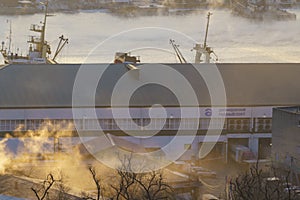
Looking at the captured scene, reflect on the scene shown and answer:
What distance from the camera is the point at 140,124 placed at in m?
5.06

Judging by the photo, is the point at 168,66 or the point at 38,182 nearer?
the point at 38,182

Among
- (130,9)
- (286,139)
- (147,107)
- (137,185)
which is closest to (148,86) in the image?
(147,107)

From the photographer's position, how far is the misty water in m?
12.1

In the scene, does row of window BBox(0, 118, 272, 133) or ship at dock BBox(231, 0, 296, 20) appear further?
ship at dock BBox(231, 0, 296, 20)

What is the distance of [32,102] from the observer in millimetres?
5121

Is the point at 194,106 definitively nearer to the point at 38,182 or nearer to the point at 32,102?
the point at 32,102

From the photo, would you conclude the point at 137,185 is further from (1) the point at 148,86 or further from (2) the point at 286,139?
(1) the point at 148,86

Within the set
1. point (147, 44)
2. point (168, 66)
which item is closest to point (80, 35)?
point (147, 44)

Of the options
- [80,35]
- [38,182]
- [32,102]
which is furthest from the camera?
[80,35]

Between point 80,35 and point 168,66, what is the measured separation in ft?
28.7

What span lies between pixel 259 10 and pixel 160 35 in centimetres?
229

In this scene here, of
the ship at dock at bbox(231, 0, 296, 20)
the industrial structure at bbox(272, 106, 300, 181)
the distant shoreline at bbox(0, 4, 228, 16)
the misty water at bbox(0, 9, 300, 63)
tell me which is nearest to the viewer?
the industrial structure at bbox(272, 106, 300, 181)

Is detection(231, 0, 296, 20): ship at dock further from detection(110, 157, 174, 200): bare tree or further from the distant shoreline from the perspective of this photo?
detection(110, 157, 174, 200): bare tree

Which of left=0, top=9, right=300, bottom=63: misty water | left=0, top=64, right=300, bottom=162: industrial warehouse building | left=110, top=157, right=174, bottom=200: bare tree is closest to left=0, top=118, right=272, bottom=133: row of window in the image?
left=0, top=64, right=300, bottom=162: industrial warehouse building
